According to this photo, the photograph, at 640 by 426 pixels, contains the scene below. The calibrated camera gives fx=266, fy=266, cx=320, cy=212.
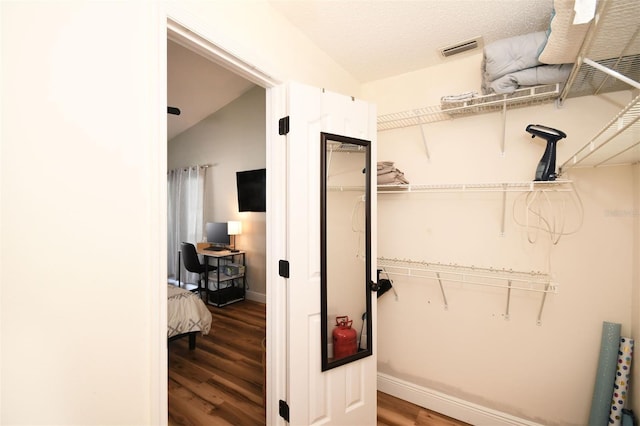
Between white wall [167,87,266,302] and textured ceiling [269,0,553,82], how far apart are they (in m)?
2.48

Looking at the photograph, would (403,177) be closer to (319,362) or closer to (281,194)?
(281,194)

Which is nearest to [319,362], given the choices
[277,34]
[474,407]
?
[474,407]

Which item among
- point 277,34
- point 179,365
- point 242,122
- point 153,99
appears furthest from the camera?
point 242,122

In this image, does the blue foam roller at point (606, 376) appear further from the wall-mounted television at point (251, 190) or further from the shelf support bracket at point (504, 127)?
the wall-mounted television at point (251, 190)

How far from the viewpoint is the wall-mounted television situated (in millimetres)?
3980

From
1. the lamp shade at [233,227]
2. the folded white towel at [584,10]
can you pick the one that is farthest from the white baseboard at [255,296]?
the folded white towel at [584,10]

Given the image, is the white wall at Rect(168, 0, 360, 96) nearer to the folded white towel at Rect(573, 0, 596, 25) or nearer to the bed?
the folded white towel at Rect(573, 0, 596, 25)

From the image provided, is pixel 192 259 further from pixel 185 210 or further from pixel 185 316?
pixel 185 316

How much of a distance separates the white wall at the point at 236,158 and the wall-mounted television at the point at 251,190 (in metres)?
0.14

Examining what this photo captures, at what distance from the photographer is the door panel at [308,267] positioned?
1472mm

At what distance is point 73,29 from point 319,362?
1764 millimetres

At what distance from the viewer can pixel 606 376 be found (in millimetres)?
1491

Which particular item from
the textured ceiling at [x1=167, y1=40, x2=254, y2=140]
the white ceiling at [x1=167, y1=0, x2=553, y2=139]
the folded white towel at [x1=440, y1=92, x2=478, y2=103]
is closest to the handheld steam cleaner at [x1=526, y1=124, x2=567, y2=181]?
the folded white towel at [x1=440, y1=92, x2=478, y2=103]

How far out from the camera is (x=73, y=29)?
31.0 inches
